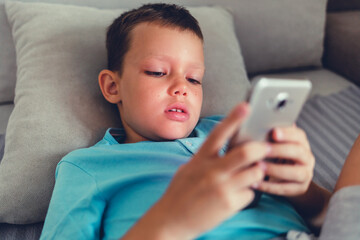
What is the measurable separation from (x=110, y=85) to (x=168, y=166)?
0.32 metres

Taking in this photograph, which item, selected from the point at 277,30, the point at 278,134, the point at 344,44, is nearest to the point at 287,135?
the point at 278,134

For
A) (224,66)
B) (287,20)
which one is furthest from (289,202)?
(287,20)

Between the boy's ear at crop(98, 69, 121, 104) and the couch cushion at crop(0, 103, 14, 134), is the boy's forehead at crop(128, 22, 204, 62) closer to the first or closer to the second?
the boy's ear at crop(98, 69, 121, 104)

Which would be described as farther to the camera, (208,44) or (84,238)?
(208,44)

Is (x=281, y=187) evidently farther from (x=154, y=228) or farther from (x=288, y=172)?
(x=154, y=228)

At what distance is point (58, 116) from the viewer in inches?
34.9

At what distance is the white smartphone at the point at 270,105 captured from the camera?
0.43 m

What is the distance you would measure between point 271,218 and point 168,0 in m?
0.79

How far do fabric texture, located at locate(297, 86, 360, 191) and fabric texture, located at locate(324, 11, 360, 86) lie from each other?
0.43 feet

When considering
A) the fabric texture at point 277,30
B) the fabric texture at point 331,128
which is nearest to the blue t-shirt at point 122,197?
the fabric texture at point 331,128

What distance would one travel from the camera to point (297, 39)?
1.36m

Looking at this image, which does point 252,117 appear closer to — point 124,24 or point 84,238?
point 84,238

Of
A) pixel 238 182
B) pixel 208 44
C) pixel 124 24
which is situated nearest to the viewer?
pixel 238 182

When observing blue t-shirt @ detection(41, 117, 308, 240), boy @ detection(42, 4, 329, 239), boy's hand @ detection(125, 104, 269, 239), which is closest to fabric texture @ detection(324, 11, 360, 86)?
boy @ detection(42, 4, 329, 239)
